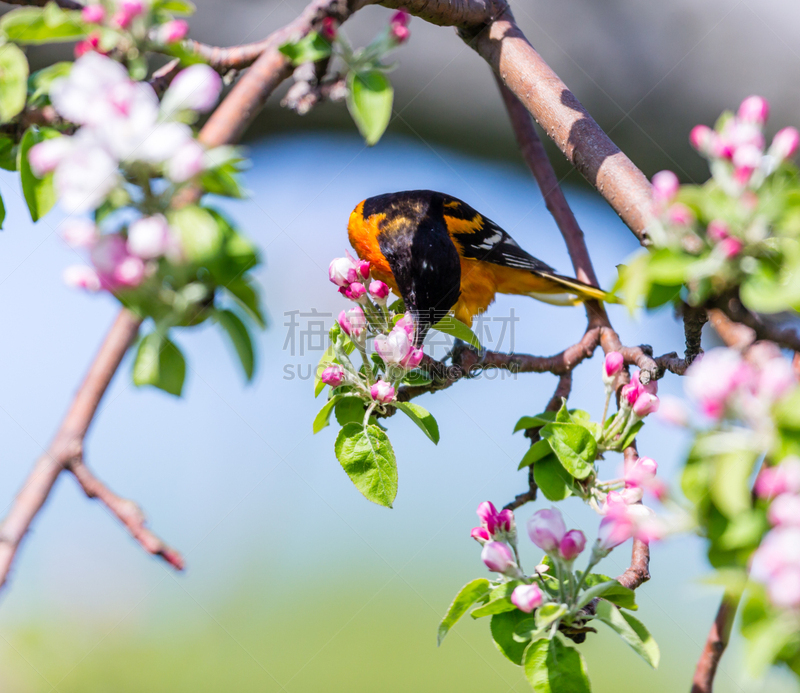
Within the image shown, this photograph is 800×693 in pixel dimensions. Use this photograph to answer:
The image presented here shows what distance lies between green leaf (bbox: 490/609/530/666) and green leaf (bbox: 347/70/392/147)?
712 millimetres

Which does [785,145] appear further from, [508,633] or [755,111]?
[508,633]

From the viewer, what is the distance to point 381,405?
1.21 meters

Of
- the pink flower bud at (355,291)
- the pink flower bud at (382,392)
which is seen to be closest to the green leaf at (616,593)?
the pink flower bud at (382,392)

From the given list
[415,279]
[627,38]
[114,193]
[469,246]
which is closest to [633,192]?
[114,193]

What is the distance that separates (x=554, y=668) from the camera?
873mm

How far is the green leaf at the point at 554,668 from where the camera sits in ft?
2.83

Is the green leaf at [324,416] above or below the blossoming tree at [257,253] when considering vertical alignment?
below

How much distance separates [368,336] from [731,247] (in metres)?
0.83

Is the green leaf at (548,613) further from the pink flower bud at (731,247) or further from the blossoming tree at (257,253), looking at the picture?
the pink flower bud at (731,247)

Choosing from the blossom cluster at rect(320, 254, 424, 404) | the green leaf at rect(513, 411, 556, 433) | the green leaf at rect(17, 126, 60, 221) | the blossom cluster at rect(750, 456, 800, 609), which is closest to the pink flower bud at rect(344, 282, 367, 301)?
the blossom cluster at rect(320, 254, 424, 404)

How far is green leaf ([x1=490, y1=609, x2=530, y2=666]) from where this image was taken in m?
0.93

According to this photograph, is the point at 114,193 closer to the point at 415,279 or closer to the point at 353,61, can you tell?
the point at 353,61

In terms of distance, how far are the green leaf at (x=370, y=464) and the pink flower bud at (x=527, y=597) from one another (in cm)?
27

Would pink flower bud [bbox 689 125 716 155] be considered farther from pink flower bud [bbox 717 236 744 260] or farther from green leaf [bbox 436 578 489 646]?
green leaf [bbox 436 578 489 646]
